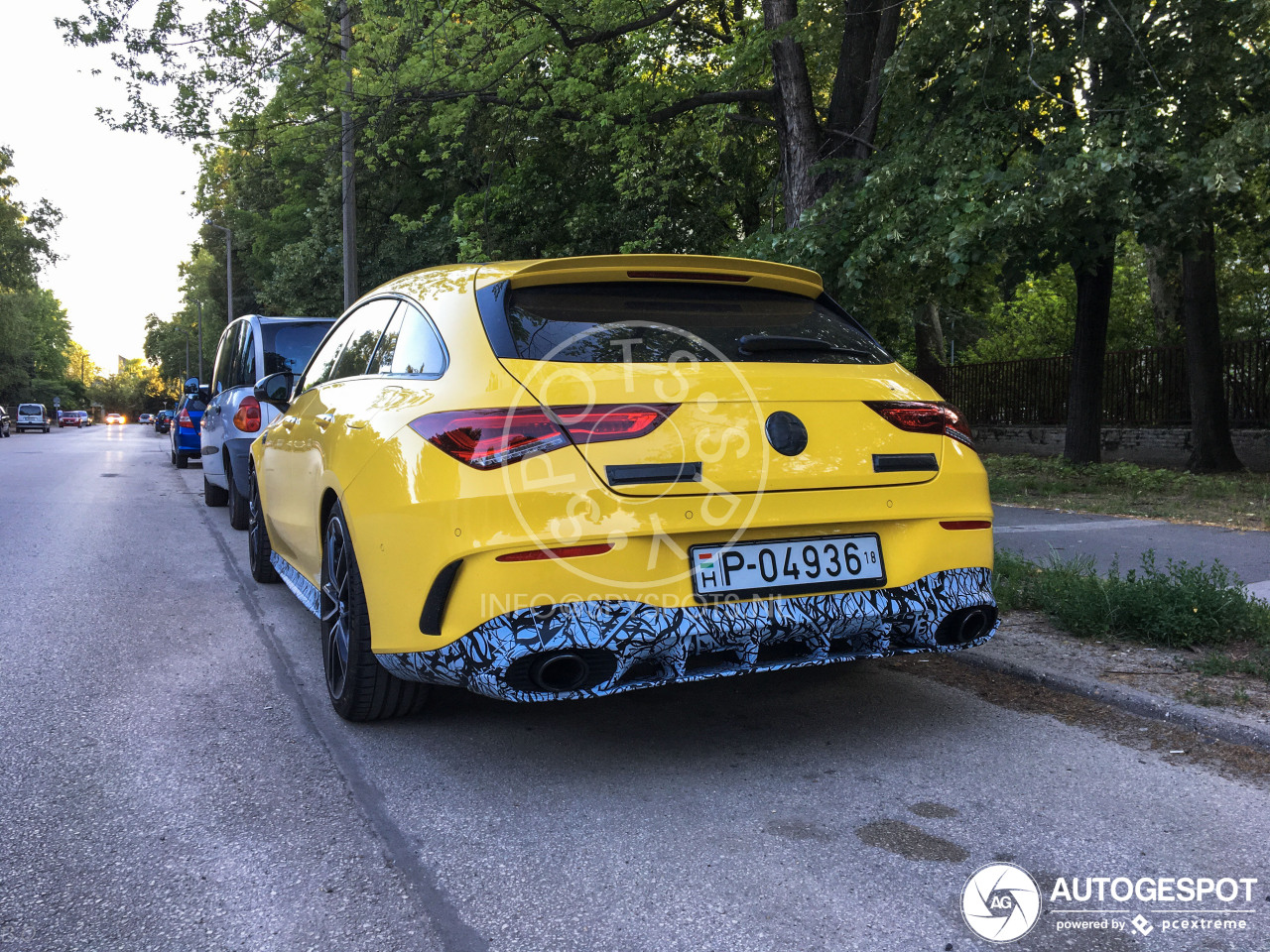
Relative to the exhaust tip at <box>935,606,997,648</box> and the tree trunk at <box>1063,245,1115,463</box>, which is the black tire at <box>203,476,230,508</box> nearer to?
the exhaust tip at <box>935,606,997,648</box>

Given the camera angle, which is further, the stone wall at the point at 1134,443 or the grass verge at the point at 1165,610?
the stone wall at the point at 1134,443

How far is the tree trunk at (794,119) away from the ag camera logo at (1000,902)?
9899 millimetres

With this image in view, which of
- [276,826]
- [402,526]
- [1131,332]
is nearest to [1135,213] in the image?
[402,526]

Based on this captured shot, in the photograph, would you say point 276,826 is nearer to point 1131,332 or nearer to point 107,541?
point 107,541

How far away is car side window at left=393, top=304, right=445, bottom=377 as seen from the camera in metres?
3.48

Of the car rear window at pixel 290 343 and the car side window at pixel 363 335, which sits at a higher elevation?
the car rear window at pixel 290 343

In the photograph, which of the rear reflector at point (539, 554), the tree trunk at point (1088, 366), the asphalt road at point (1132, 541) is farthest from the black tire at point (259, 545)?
the tree trunk at point (1088, 366)

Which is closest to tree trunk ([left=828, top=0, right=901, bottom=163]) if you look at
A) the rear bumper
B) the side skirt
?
the rear bumper

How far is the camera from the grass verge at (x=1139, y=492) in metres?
9.73

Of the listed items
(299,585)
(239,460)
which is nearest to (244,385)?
(239,460)

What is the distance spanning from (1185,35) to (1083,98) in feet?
3.62

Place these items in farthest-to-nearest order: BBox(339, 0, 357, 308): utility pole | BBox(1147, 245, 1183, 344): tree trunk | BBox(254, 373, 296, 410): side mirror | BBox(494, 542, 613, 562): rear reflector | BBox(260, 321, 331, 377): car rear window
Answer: BBox(1147, 245, 1183, 344): tree trunk
BBox(339, 0, 357, 308): utility pole
BBox(260, 321, 331, 377): car rear window
BBox(254, 373, 296, 410): side mirror
BBox(494, 542, 613, 562): rear reflector

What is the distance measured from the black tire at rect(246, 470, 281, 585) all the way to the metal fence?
52.3ft

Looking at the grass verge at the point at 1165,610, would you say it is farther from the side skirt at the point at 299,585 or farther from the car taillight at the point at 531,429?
the side skirt at the point at 299,585
